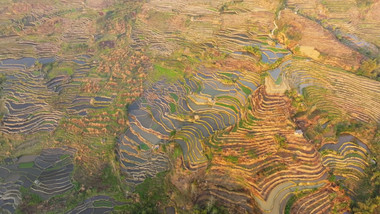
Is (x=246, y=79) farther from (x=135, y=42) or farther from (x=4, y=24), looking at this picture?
(x=4, y=24)

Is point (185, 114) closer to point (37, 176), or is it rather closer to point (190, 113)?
point (190, 113)

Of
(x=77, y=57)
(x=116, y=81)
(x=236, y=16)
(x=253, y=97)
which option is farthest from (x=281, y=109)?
(x=77, y=57)

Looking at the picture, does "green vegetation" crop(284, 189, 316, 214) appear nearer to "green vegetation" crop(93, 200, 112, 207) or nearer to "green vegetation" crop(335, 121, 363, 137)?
"green vegetation" crop(335, 121, 363, 137)

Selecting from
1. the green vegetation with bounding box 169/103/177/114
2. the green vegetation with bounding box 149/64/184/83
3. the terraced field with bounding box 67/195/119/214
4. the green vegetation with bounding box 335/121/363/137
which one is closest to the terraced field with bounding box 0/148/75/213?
the terraced field with bounding box 67/195/119/214

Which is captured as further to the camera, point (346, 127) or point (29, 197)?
point (346, 127)

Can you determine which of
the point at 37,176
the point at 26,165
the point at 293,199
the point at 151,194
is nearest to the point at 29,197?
the point at 37,176

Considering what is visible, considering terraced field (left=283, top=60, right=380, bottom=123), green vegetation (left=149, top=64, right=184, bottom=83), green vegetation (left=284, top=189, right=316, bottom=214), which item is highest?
terraced field (left=283, top=60, right=380, bottom=123)

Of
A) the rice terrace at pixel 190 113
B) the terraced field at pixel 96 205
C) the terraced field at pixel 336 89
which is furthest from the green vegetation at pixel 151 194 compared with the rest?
the terraced field at pixel 336 89

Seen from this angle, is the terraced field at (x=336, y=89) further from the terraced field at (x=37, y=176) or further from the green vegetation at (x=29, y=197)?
the green vegetation at (x=29, y=197)

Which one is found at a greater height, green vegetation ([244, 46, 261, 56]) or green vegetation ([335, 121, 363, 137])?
green vegetation ([244, 46, 261, 56])
